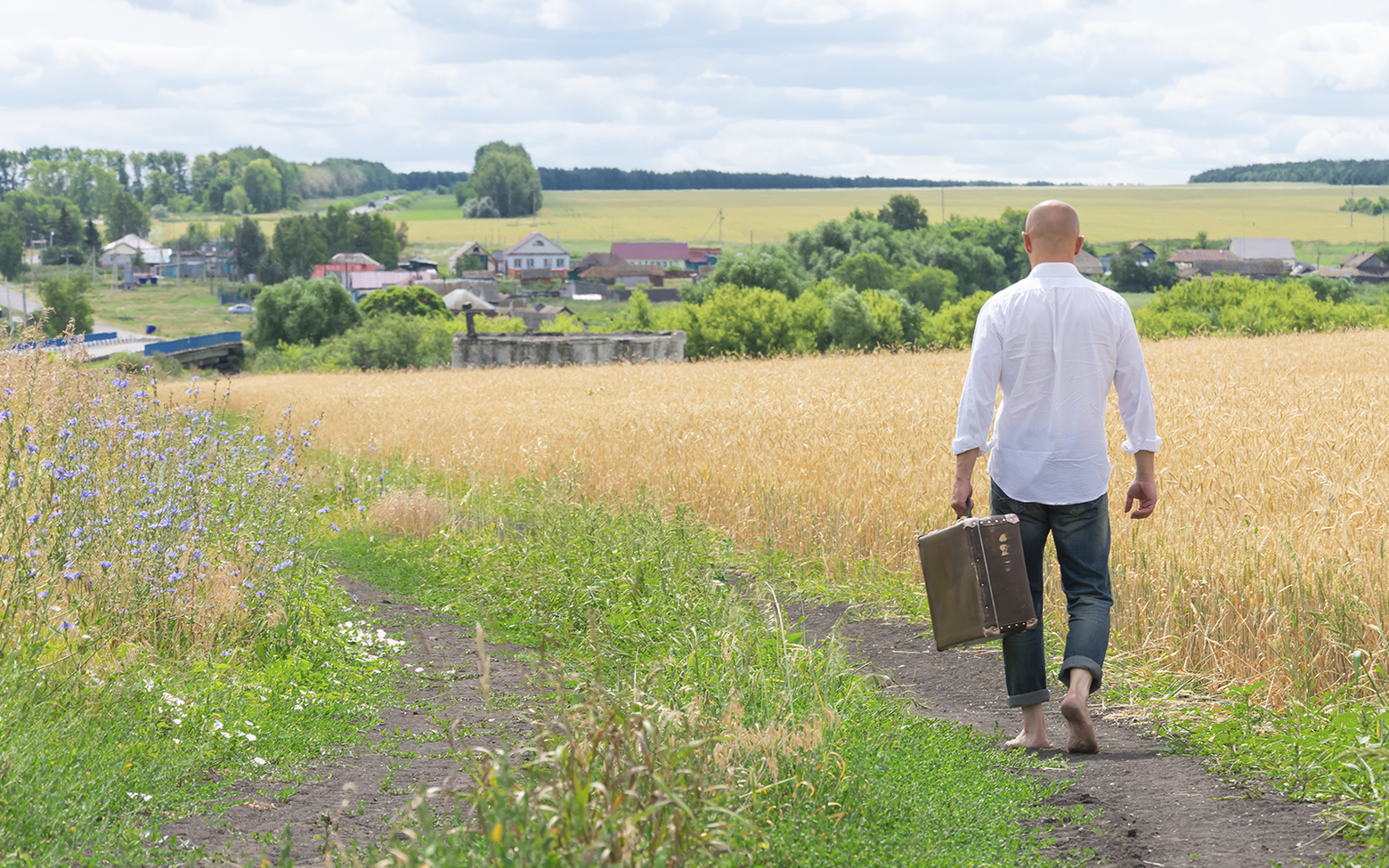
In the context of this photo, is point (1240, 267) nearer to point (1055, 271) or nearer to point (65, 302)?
point (65, 302)

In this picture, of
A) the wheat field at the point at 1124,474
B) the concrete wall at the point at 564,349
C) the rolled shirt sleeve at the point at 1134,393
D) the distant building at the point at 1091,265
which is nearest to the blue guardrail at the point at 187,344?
the concrete wall at the point at 564,349

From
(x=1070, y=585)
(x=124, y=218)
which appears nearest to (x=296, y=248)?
(x=124, y=218)

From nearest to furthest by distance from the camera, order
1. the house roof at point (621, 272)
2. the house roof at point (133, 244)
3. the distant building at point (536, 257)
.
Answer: the house roof at point (621, 272) < the distant building at point (536, 257) < the house roof at point (133, 244)

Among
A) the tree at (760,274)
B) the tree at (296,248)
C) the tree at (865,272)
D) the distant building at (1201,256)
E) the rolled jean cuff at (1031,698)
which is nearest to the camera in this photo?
the rolled jean cuff at (1031,698)

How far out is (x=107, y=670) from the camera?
5.70 metres

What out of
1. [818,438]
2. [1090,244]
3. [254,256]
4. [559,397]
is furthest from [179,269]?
[818,438]

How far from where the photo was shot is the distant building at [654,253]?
163250 millimetres

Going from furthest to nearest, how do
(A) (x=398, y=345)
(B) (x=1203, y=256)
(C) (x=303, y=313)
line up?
(B) (x=1203, y=256), (C) (x=303, y=313), (A) (x=398, y=345)

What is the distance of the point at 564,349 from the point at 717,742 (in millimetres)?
43071

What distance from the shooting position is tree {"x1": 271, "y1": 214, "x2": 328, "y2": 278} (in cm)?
14388

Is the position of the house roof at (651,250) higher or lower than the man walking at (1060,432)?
higher

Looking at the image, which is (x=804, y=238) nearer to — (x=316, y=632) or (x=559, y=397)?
(x=559, y=397)

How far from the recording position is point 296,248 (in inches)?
5664

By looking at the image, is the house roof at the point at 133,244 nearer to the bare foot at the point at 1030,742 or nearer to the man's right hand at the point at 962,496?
the man's right hand at the point at 962,496
